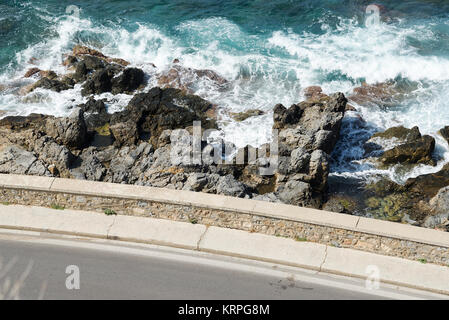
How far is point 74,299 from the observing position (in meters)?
13.2

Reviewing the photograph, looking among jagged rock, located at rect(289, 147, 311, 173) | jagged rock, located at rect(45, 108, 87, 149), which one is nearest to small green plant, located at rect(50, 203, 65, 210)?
jagged rock, located at rect(45, 108, 87, 149)

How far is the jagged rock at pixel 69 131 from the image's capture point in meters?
23.4

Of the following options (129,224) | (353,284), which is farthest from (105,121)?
(353,284)

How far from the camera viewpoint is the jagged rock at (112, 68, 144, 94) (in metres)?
29.0

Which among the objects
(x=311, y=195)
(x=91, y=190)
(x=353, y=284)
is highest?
(x=91, y=190)

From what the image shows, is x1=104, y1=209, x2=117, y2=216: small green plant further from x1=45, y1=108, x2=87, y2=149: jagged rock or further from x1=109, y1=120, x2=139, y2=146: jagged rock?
x1=109, y1=120, x2=139, y2=146: jagged rock

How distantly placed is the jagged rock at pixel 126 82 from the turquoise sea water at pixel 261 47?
0.62 meters

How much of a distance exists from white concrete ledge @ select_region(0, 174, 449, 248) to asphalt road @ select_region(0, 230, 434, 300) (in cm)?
140

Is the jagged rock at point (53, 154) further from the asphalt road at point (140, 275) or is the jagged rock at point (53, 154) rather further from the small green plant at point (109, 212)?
the asphalt road at point (140, 275)

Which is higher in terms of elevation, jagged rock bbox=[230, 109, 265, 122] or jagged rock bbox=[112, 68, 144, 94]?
jagged rock bbox=[112, 68, 144, 94]

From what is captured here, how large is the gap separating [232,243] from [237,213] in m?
0.80

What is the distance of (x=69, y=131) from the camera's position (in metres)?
23.4
